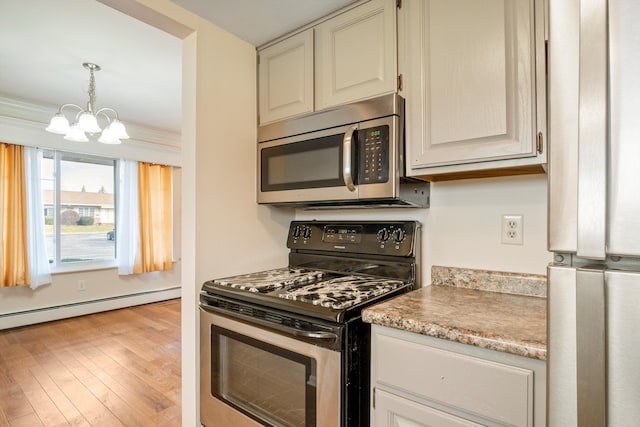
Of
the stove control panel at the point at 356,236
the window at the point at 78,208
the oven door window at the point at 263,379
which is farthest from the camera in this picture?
the window at the point at 78,208

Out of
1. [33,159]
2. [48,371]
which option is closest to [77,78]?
[33,159]

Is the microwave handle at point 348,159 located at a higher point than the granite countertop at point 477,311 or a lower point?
higher

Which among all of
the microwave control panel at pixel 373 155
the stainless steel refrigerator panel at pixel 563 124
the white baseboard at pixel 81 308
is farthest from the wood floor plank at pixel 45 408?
the stainless steel refrigerator panel at pixel 563 124

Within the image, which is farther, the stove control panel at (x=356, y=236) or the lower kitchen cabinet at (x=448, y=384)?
the stove control panel at (x=356, y=236)

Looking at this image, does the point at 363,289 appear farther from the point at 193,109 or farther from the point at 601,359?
the point at 193,109

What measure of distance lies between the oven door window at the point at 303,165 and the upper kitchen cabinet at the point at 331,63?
0.17 metres

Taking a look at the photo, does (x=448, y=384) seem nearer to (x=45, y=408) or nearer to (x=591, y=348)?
(x=591, y=348)

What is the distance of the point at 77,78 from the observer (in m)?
2.80

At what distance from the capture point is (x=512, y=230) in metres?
1.31

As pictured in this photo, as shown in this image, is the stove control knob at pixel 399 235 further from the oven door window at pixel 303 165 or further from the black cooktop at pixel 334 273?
the oven door window at pixel 303 165

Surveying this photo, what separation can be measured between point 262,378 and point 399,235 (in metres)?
0.83

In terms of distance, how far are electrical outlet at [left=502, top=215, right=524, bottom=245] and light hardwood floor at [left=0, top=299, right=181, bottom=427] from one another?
197cm

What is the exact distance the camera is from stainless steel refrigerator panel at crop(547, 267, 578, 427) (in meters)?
0.50

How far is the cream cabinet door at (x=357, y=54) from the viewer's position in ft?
4.38
